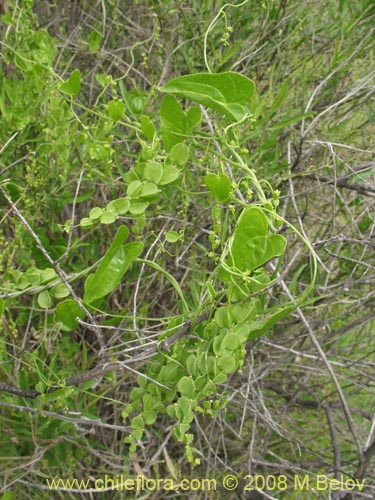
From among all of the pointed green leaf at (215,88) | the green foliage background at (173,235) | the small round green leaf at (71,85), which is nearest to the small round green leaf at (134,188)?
the green foliage background at (173,235)

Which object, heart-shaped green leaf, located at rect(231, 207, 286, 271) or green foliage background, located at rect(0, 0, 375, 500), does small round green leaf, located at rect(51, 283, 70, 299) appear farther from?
heart-shaped green leaf, located at rect(231, 207, 286, 271)

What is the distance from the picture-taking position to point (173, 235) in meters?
0.70

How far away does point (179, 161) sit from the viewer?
0.64 m

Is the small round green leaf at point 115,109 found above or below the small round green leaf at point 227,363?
above

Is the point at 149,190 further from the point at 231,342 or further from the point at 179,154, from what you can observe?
the point at 231,342

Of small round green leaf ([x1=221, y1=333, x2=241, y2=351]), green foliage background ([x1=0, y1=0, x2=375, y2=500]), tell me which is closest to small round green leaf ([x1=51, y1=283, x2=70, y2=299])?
green foliage background ([x1=0, y1=0, x2=375, y2=500])

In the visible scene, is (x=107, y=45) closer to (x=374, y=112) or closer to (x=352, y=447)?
(x=374, y=112)

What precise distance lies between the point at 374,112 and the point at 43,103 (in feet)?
1.99

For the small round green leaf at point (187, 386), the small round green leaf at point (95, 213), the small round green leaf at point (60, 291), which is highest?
the small round green leaf at point (95, 213)

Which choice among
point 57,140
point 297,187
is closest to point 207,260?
point 297,187

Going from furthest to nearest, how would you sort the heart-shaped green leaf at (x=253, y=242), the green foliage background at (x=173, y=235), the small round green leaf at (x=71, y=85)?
the small round green leaf at (x=71, y=85) → the green foliage background at (x=173, y=235) → the heart-shaped green leaf at (x=253, y=242)

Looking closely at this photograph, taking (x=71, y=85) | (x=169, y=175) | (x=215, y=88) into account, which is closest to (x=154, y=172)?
(x=169, y=175)

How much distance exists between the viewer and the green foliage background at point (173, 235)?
0.61 meters

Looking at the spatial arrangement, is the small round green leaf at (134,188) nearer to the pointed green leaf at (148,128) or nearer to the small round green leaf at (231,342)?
the pointed green leaf at (148,128)
